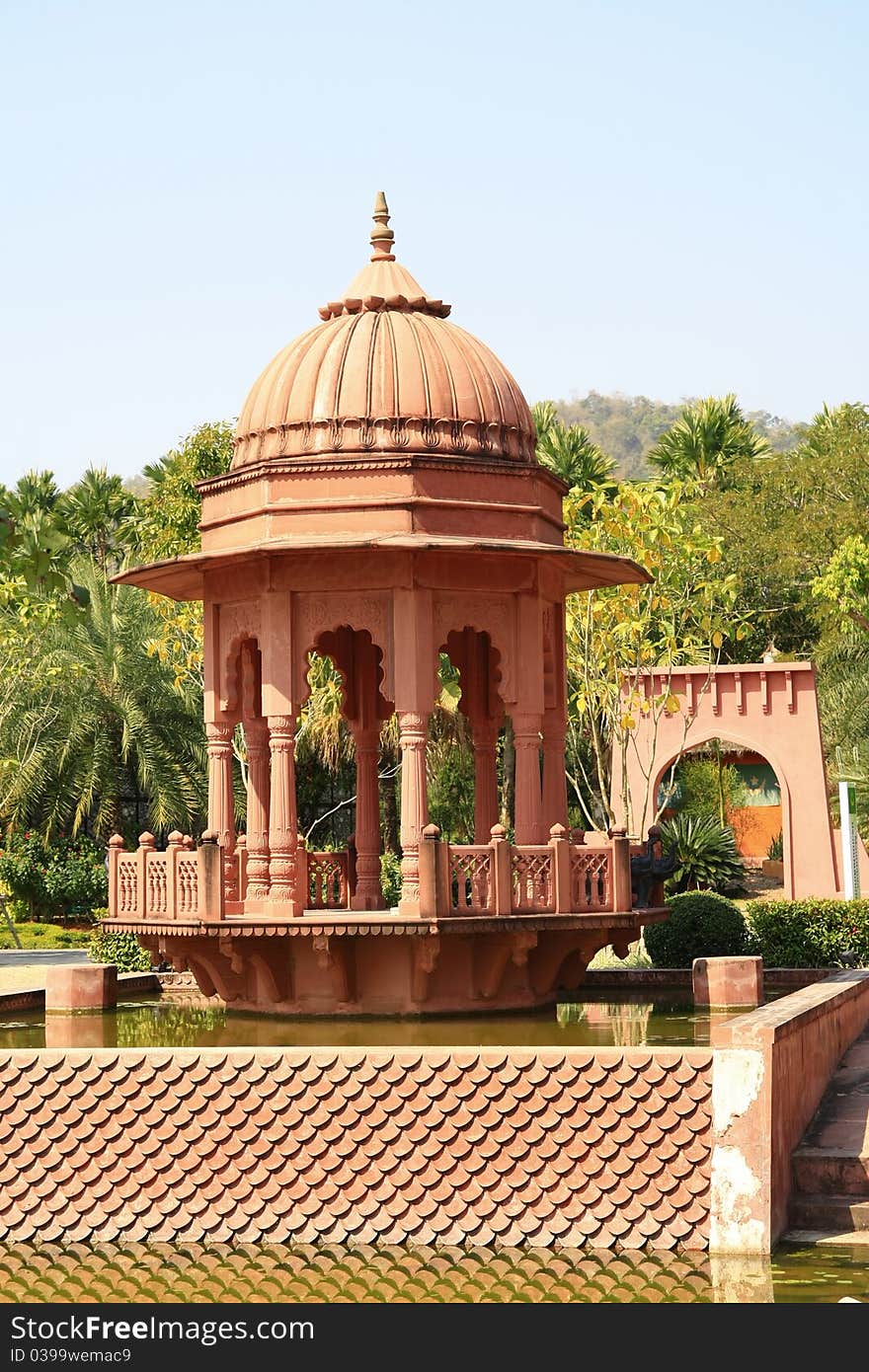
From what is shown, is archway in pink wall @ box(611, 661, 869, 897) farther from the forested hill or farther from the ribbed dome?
the forested hill

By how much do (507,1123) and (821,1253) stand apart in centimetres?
184

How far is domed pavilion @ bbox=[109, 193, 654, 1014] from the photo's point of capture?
14.5 m

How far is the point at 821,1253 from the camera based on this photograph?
32.8ft

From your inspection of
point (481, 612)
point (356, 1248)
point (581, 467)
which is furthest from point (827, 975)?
point (581, 467)

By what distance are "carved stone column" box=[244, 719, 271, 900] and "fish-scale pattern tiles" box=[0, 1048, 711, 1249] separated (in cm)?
422

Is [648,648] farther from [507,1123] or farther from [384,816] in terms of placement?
[507,1123]

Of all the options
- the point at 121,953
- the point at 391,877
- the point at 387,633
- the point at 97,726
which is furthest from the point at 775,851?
the point at 387,633

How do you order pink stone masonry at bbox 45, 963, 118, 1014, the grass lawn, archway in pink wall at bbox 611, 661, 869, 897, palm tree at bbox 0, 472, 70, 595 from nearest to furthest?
palm tree at bbox 0, 472, 70, 595, pink stone masonry at bbox 45, 963, 118, 1014, the grass lawn, archway in pink wall at bbox 611, 661, 869, 897

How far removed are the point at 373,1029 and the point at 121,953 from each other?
627 cm

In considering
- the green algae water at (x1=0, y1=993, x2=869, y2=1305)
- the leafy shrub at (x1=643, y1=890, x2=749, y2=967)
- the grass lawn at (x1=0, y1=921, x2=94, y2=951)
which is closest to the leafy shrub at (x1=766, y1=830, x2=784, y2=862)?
the grass lawn at (x1=0, y1=921, x2=94, y2=951)

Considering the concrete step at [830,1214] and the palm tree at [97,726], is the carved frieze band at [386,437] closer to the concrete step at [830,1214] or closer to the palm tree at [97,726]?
the concrete step at [830,1214]

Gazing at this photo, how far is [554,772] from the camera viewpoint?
16.2 meters

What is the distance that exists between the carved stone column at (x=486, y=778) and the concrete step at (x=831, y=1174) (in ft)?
22.3

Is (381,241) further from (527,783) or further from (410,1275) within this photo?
(410,1275)
